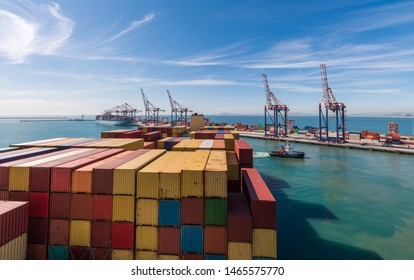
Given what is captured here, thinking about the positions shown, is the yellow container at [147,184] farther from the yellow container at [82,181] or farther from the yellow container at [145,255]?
the yellow container at [145,255]

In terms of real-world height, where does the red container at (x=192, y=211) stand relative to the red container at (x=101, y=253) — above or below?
above

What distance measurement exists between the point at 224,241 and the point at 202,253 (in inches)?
72.9

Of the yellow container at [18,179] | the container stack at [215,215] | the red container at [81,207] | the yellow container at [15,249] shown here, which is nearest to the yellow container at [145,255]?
the container stack at [215,215]

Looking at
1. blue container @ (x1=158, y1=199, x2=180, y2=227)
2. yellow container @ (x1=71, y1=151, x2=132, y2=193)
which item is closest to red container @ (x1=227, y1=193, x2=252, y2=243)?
blue container @ (x1=158, y1=199, x2=180, y2=227)

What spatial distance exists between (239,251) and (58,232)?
45.3 feet

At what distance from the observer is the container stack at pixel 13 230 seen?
13.5m

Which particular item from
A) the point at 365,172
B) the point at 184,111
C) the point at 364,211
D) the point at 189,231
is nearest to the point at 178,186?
the point at 189,231

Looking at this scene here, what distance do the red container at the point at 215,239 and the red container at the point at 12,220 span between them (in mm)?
12810

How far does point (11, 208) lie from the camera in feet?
46.6

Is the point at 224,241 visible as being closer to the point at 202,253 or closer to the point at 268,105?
the point at 202,253

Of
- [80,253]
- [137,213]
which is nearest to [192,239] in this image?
[137,213]

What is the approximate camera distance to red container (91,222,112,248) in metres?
16.2

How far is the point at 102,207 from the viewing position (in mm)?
16375

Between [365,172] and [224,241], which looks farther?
[365,172]
